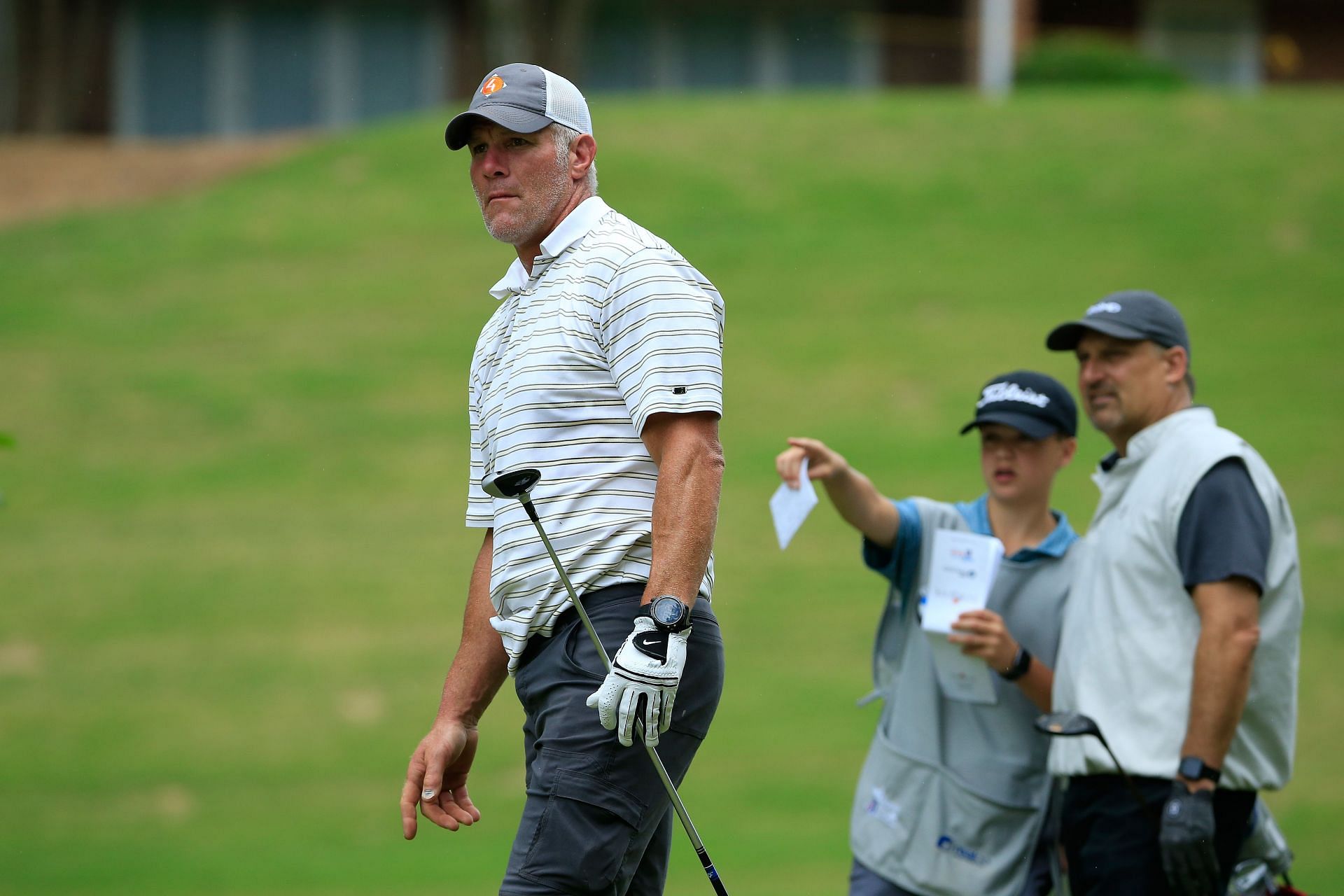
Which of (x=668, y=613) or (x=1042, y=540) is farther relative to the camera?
(x=1042, y=540)

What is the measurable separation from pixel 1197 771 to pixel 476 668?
5.50ft

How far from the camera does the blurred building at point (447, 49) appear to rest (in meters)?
27.8

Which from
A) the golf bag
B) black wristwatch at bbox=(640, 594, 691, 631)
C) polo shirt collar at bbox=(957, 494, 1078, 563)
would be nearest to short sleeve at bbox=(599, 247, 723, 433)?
black wristwatch at bbox=(640, 594, 691, 631)

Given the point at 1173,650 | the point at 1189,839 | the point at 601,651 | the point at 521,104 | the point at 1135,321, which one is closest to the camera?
the point at 601,651

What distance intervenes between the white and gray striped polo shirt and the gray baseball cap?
0.86 feet

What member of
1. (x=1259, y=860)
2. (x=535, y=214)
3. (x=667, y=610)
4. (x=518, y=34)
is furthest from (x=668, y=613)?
(x=518, y=34)

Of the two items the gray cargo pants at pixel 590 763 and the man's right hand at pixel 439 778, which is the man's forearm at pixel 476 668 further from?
the gray cargo pants at pixel 590 763

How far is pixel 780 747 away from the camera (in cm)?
1076

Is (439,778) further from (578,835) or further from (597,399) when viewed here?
(597,399)

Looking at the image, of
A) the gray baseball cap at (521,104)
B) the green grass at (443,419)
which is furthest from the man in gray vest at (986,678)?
the green grass at (443,419)

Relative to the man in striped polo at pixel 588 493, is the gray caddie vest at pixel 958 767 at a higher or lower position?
lower

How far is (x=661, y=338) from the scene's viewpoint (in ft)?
10.9

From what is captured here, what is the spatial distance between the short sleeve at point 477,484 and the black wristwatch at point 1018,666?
4.67 feet

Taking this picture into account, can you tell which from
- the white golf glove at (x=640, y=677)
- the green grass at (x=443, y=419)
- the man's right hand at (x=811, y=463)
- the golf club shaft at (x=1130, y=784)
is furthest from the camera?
the green grass at (x=443, y=419)
